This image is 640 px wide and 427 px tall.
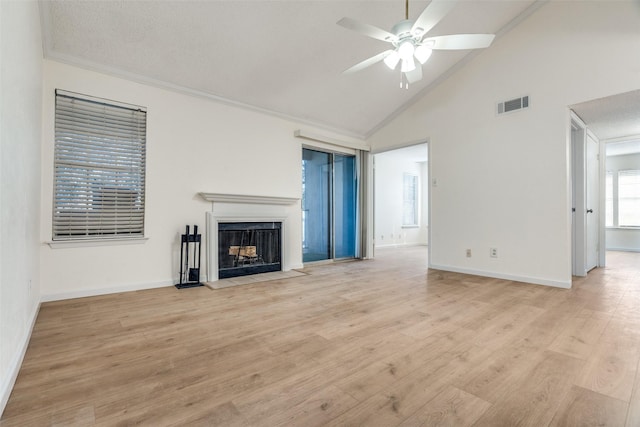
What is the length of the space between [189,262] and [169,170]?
119 centimetres

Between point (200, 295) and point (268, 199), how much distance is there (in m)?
1.69

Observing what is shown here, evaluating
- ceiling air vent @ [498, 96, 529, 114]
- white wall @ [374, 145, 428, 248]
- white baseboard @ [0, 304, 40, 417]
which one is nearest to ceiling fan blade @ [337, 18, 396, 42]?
ceiling air vent @ [498, 96, 529, 114]

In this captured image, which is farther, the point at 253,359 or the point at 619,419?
the point at 253,359

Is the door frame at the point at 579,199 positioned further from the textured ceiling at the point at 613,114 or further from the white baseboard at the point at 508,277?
the white baseboard at the point at 508,277

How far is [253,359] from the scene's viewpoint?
185cm

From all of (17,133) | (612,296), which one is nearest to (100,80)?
(17,133)

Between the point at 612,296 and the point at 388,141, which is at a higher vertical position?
the point at 388,141

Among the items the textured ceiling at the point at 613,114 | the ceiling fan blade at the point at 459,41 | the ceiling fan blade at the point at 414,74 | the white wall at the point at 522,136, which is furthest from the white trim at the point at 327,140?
the textured ceiling at the point at 613,114

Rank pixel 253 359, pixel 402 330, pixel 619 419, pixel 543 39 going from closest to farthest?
1. pixel 619 419
2. pixel 253 359
3. pixel 402 330
4. pixel 543 39

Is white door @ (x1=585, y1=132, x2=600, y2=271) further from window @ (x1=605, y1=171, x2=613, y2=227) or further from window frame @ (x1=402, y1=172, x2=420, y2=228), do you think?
window frame @ (x1=402, y1=172, x2=420, y2=228)

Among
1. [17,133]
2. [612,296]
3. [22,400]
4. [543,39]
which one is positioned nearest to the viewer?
[22,400]

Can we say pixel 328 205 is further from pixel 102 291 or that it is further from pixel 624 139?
pixel 624 139

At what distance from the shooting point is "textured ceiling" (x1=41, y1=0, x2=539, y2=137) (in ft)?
9.34

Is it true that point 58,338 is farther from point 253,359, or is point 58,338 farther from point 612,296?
point 612,296
